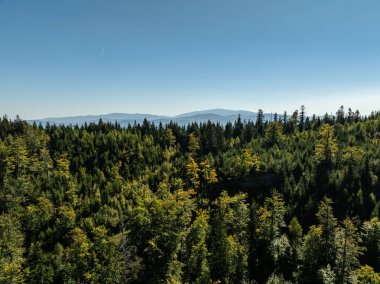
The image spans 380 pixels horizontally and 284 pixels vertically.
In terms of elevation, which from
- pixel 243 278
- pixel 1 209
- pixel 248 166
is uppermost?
pixel 248 166

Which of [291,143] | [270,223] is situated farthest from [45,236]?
[291,143]

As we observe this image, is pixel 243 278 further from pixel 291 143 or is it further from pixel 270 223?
pixel 291 143

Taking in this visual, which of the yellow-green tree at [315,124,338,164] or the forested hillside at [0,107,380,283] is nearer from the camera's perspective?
the forested hillside at [0,107,380,283]

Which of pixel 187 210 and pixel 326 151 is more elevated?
pixel 326 151

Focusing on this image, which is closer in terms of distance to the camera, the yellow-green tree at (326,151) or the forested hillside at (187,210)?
the forested hillside at (187,210)

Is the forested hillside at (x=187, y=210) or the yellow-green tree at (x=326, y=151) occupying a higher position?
the yellow-green tree at (x=326, y=151)

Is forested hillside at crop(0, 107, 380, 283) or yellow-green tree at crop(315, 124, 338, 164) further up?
yellow-green tree at crop(315, 124, 338, 164)

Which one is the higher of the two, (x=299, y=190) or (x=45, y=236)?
(x=299, y=190)

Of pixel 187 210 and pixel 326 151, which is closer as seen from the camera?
pixel 187 210
